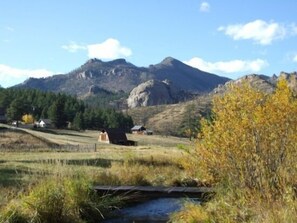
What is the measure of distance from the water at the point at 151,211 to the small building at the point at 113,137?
84.9 metres

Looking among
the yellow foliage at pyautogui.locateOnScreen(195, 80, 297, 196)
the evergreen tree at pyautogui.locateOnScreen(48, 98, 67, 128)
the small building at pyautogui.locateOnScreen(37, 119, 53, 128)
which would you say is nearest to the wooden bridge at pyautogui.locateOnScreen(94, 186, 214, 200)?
the yellow foliage at pyautogui.locateOnScreen(195, 80, 297, 196)

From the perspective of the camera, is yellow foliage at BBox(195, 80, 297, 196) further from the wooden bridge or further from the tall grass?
the wooden bridge

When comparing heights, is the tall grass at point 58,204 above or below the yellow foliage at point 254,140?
below

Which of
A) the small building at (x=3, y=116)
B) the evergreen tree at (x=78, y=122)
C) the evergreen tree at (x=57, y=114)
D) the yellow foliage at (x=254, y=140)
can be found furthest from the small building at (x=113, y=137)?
the yellow foliage at (x=254, y=140)

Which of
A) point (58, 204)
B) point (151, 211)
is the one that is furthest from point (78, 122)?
point (58, 204)

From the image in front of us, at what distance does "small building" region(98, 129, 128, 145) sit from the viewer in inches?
3972

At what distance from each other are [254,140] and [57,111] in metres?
124

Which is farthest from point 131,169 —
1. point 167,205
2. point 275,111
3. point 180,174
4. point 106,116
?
point 106,116

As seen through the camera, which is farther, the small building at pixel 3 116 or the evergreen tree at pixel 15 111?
the small building at pixel 3 116

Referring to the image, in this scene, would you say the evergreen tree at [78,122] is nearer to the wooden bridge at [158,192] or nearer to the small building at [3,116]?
the small building at [3,116]

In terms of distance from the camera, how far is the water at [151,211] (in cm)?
1247

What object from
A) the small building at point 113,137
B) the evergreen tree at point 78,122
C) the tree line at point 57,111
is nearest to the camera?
the small building at point 113,137

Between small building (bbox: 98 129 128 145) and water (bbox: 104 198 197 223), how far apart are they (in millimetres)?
84884

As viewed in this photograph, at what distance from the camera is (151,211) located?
45.6 ft
